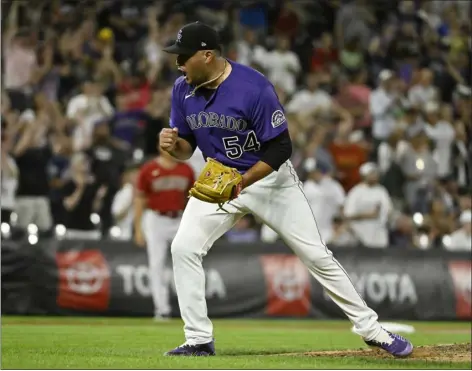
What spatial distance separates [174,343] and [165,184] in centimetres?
473

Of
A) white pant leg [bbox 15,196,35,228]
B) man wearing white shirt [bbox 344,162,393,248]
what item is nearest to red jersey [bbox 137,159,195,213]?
white pant leg [bbox 15,196,35,228]

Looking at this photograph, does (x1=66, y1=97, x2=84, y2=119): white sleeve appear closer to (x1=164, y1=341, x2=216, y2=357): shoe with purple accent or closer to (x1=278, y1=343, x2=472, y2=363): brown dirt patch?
(x1=278, y1=343, x2=472, y2=363): brown dirt patch

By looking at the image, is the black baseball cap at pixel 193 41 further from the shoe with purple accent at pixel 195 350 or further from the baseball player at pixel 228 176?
the shoe with purple accent at pixel 195 350

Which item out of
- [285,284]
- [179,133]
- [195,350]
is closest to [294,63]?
[285,284]

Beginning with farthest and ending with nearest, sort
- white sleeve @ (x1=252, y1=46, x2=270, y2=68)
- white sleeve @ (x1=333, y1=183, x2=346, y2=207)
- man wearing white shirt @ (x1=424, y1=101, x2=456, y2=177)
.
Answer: white sleeve @ (x1=252, y1=46, x2=270, y2=68)
man wearing white shirt @ (x1=424, y1=101, x2=456, y2=177)
white sleeve @ (x1=333, y1=183, x2=346, y2=207)

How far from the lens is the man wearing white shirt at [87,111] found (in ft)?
58.2

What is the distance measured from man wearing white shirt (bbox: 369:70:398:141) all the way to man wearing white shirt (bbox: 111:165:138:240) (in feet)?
16.6

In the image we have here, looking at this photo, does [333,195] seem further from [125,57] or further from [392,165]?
[125,57]

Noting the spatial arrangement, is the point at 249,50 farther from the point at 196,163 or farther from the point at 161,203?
the point at 161,203

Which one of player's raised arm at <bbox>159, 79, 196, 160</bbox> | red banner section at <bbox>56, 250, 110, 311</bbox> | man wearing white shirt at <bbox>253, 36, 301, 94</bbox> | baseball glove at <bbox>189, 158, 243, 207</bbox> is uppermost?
player's raised arm at <bbox>159, 79, 196, 160</bbox>

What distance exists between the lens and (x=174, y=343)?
992 centimetres

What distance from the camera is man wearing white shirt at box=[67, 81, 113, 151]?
17.7 meters

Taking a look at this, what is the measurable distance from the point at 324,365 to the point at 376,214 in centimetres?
911

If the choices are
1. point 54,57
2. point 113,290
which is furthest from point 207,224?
point 54,57
